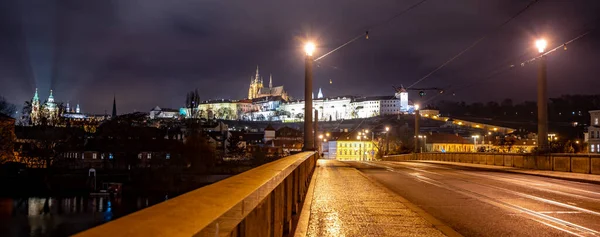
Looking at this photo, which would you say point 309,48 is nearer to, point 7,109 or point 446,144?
point 7,109

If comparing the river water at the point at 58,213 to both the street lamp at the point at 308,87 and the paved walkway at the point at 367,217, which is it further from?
the paved walkway at the point at 367,217

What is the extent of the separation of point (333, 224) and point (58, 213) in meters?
43.5

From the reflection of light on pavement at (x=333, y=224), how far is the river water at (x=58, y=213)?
24.8 metres

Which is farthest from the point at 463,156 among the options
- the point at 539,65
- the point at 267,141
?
the point at 267,141

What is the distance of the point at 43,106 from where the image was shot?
8531 centimetres

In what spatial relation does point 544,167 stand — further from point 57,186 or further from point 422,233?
point 57,186

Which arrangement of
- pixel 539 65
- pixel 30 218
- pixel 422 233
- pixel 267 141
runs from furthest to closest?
pixel 267 141 → pixel 30 218 → pixel 539 65 → pixel 422 233

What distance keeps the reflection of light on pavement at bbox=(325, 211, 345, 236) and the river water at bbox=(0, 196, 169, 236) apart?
81.4 feet

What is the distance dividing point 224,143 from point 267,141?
43299 mm

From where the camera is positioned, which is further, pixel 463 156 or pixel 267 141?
pixel 267 141

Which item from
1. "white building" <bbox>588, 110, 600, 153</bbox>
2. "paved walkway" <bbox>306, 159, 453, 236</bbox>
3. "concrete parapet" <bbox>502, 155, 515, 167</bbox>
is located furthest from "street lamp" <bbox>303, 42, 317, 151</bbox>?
"white building" <bbox>588, 110, 600, 153</bbox>

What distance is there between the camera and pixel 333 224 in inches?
391

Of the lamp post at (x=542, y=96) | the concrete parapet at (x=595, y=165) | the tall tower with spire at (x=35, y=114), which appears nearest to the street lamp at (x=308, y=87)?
the lamp post at (x=542, y=96)

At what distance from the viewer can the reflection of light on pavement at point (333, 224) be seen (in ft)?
29.5
